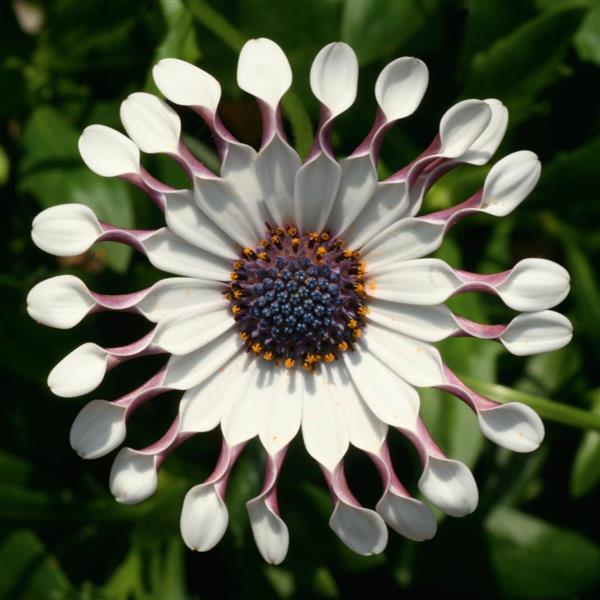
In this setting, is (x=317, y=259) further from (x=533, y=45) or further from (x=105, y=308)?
(x=533, y=45)

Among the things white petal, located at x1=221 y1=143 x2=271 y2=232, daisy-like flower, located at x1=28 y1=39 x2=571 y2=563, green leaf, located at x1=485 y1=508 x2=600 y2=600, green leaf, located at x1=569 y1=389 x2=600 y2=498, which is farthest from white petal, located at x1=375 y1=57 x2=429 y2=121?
green leaf, located at x1=485 y1=508 x2=600 y2=600

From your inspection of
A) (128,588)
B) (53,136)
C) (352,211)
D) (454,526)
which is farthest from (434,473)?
(53,136)

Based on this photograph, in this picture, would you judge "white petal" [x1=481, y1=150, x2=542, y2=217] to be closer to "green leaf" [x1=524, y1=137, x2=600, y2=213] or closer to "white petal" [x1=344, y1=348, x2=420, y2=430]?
"white petal" [x1=344, y1=348, x2=420, y2=430]

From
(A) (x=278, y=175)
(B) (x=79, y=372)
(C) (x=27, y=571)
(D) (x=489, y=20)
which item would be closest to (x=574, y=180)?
(D) (x=489, y=20)

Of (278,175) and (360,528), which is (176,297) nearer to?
(278,175)

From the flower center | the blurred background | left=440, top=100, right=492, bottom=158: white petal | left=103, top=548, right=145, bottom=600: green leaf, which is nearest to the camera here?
left=440, top=100, right=492, bottom=158: white petal

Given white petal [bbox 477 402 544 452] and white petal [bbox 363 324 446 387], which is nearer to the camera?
white petal [bbox 477 402 544 452]

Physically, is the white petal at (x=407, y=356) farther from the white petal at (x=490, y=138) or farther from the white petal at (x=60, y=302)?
the white petal at (x=60, y=302)

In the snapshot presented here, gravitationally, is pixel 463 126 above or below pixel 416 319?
above
